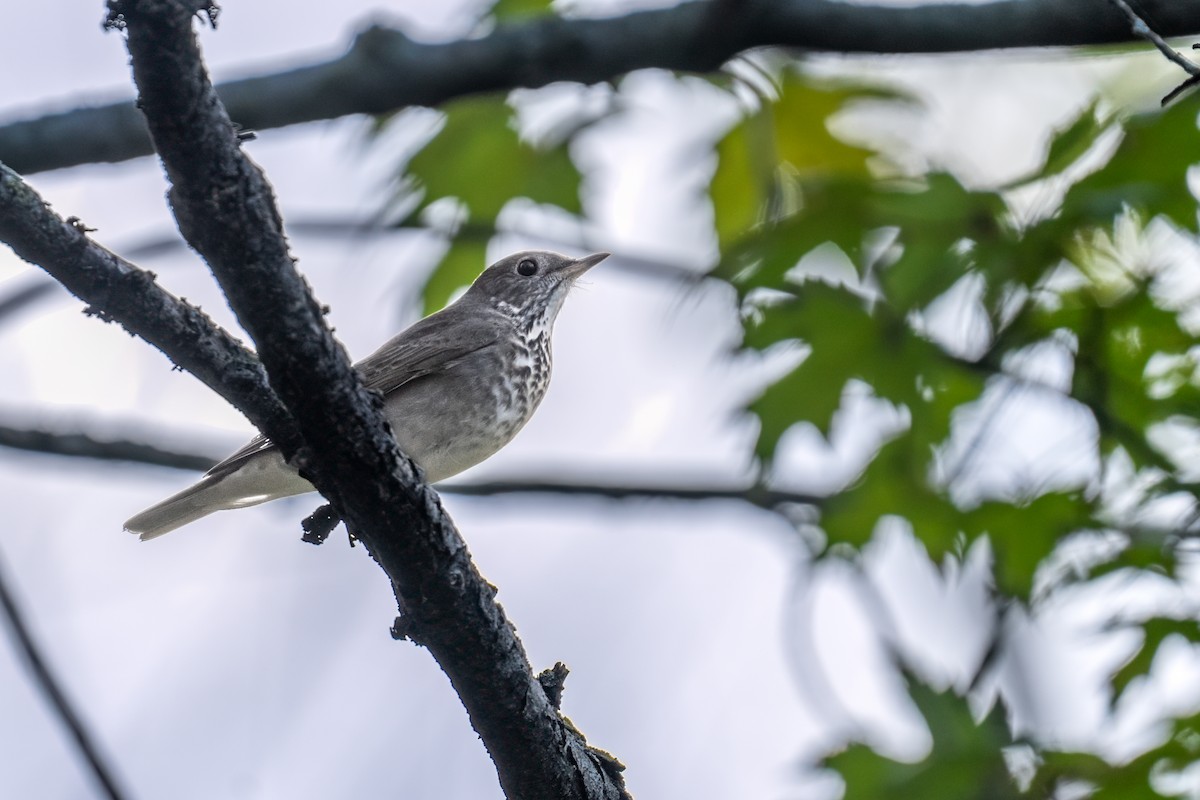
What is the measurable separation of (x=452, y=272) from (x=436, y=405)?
3.71 feet

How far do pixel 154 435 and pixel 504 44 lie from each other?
2.45 m

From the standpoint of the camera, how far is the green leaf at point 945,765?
15.9ft

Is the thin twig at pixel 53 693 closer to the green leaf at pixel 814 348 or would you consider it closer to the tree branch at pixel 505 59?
the tree branch at pixel 505 59

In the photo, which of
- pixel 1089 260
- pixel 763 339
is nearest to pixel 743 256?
pixel 763 339

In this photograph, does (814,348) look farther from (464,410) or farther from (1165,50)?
(1165,50)

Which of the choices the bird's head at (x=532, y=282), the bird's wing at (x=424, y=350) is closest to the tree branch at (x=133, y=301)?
the bird's wing at (x=424, y=350)

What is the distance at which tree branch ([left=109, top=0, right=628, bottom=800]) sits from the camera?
2.34 meters

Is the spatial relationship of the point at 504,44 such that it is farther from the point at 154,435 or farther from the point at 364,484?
the point at 364,484

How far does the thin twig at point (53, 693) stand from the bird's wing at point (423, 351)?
107 cm

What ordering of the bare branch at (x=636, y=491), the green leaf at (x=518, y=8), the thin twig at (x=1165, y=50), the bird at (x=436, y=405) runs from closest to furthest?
the thin twig at (x=1165, y=50)
the bird at (x=436, y=405)
the green leaf at (x=518, y=8)
the bare branch at (x=636, y=491)

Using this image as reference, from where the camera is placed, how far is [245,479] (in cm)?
512

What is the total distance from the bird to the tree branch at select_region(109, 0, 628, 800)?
1769mm

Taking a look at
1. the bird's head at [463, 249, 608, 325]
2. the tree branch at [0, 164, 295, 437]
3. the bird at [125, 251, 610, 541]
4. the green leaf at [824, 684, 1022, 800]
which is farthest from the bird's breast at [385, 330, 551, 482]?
the tree branch at [0, 164, 295, 437]

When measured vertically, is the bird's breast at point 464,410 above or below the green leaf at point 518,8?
below
